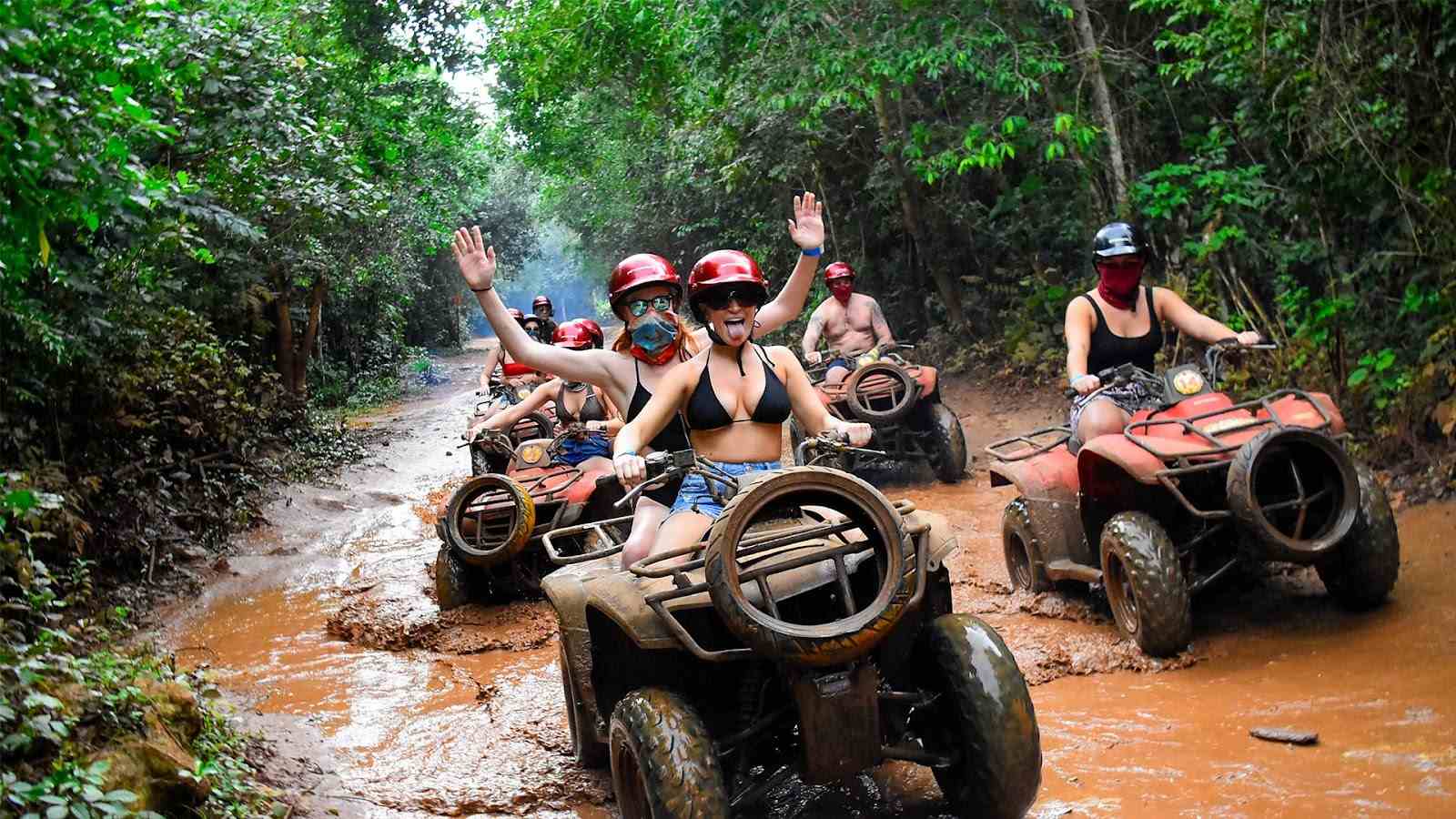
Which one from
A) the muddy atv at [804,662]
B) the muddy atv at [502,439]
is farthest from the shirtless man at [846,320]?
the muddy atv at [804,662]

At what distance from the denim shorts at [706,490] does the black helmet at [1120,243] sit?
9.05 ft

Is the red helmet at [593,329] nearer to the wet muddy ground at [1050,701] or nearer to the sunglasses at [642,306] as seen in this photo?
the wet muddy ground at [1050,701]

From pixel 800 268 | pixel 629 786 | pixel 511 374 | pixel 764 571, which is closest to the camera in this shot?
pixel 764 571

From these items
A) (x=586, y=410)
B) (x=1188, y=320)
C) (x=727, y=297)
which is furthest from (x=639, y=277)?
(x=586, y=410)

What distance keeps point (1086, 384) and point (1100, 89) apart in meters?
6.42

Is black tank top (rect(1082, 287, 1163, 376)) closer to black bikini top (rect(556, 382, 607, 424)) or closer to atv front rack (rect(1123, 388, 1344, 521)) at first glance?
atv front rack (rect(1123, 388, 1344, 521))

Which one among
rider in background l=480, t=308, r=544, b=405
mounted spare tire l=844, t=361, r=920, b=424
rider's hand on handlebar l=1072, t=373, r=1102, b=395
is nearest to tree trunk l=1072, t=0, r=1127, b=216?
mounted spare tire l=844, t=361, r=920, b=424

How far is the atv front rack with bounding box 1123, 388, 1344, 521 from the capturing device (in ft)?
18.6

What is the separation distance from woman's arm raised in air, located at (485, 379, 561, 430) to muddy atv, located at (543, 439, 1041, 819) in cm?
545

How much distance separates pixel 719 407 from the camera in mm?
4832

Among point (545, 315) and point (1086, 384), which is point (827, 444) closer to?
point (1086, 384)

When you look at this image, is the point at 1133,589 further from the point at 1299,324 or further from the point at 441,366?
the point at 441,366

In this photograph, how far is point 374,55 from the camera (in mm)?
19422

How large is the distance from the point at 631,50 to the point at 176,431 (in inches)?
441
